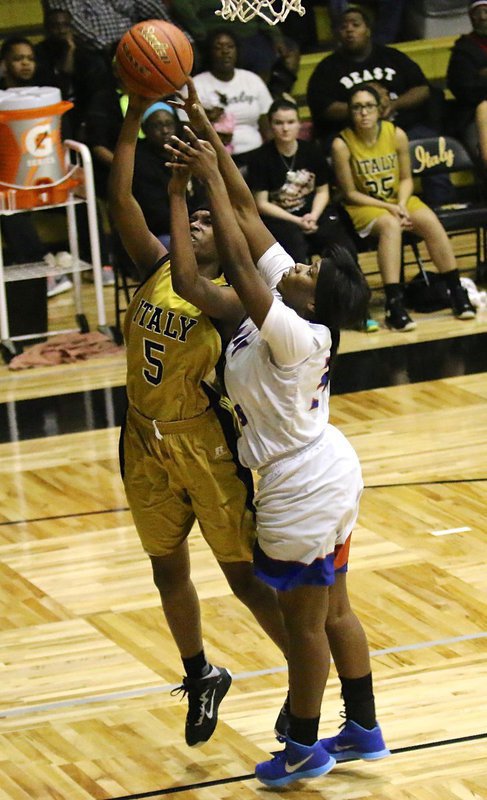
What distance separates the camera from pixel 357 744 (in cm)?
376

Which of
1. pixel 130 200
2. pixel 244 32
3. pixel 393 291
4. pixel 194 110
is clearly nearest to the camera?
pixel 194 110

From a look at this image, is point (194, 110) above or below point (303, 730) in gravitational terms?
above

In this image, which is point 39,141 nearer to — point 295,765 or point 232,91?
point 232,91

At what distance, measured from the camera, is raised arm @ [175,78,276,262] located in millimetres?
3631

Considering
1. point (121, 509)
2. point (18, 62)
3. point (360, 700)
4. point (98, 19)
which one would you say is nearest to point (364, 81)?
point (98, 19)

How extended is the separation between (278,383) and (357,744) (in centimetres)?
101

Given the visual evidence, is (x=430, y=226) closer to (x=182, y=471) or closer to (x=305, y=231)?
(x=305, y=231)

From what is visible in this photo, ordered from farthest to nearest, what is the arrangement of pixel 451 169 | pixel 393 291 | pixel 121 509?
1. pixel 451 169
2. pixel 393 291
3. pixel 121 509

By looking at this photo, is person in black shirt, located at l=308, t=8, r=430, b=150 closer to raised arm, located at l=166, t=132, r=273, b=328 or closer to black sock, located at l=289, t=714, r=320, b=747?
raised arm, located at l=166, t=132, r=273, b=328

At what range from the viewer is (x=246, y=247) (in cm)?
346

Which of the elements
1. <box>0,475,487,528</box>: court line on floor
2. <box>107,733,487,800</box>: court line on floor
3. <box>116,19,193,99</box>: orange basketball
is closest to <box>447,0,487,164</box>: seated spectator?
<box>0,475,487,528</box>: court line on floor

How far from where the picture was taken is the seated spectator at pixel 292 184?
829 centimetres

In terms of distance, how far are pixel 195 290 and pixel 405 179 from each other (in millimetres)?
5338

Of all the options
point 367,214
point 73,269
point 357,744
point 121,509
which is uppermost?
point 367,214
